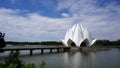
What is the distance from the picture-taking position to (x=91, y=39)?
6366 centimetres

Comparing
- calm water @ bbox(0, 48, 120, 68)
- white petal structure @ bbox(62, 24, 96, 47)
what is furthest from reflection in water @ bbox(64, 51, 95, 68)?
white petal structure @ bbox(62, 24, 96, 47)

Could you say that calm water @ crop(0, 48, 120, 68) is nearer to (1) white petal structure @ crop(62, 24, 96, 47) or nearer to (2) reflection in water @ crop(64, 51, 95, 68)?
(2) reflection in water @ crop(64, 51, 95, 68)

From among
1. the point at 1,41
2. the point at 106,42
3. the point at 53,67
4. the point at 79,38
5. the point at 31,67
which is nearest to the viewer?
the point at 31,67

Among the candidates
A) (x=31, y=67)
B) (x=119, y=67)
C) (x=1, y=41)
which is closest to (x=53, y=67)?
(x=119, y=67)

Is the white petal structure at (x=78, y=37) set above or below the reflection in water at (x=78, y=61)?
above

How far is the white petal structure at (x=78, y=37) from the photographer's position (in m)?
62.4

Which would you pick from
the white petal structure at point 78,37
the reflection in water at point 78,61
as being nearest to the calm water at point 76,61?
the reflection in water at point 78,61

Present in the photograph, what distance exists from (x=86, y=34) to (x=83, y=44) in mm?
3953

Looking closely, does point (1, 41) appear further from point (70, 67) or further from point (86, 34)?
point (86, 34)

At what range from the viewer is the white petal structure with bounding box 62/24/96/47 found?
62.4 metres

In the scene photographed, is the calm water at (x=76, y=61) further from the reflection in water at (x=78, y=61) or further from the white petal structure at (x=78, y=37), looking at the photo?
the white petal structure at (x=78, y=37)

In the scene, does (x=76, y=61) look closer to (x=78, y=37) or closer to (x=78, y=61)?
(x=78, y=61)

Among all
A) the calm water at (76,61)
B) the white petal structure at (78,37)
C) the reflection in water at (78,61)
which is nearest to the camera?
the calm water at (76,61)

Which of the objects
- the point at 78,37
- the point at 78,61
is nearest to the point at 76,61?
the point at 78,61
